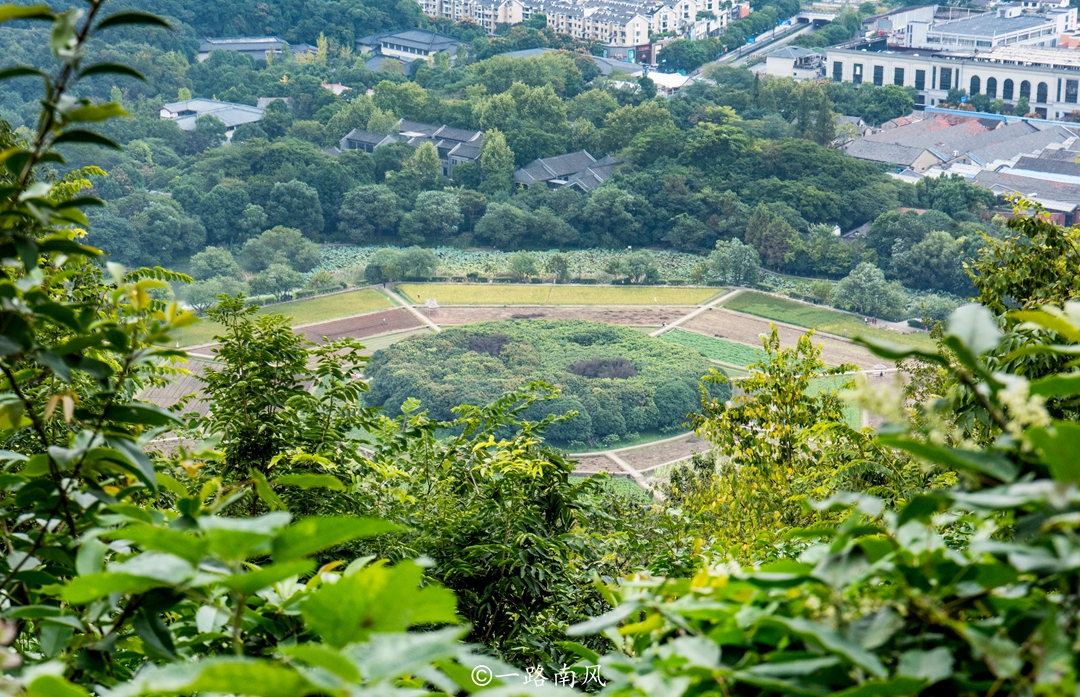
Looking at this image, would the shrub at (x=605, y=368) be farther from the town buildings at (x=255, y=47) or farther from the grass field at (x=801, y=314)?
the town buildings at (x=255, y=47)

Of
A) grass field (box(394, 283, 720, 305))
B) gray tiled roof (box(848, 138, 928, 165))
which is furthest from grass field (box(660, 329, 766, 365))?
gray tiled roof (box(848, 138, 928, 165))

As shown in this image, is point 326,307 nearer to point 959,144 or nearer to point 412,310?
point 412,310

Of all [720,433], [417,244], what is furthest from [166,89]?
[720,433]

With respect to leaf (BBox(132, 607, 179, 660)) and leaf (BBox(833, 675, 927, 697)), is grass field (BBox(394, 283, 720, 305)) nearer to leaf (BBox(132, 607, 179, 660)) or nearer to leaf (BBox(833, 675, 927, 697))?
leaf (BBox(132, 607, 179, 660))

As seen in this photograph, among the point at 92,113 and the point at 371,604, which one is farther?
the point at 92,113

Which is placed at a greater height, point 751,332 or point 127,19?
point 127,19

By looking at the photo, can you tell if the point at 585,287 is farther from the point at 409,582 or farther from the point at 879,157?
the point at 409,582

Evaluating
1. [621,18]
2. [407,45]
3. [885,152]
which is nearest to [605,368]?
[885,152]

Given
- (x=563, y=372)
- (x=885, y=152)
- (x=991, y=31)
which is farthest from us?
(x=991, y=31)
